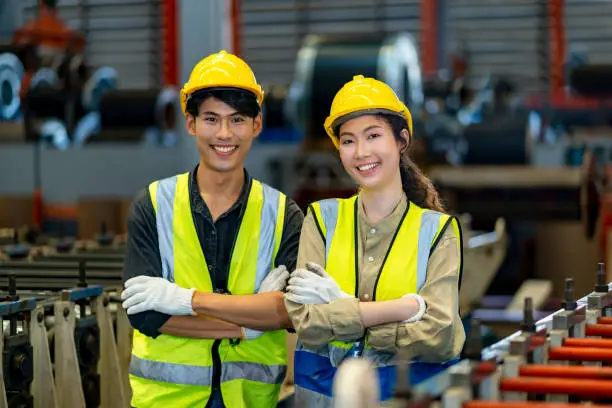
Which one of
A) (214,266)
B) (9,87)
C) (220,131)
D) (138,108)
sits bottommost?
(214,266)

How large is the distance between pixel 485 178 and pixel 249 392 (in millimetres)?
5878

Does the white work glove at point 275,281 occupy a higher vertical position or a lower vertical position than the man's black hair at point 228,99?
lower

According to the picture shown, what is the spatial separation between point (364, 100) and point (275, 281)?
1.80 ft

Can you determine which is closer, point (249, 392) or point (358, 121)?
point (358, 121)

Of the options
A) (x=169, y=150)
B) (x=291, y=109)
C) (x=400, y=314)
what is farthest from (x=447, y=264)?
(x=169, y=150)

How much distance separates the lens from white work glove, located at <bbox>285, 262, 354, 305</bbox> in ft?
8.14

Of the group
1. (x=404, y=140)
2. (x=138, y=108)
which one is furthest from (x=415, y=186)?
(x=138, y=108)

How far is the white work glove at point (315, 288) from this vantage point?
97.7 inches

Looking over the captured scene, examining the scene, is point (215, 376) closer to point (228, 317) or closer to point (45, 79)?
point (228, 317)

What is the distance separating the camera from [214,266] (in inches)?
112

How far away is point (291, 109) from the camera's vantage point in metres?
8.31

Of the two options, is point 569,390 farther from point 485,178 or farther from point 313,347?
point 485,178

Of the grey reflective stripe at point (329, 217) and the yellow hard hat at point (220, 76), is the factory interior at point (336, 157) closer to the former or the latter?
the grey reflective stripe at point (329, 217)

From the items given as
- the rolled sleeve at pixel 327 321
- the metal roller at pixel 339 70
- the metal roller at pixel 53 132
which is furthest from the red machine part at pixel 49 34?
the rolled sleeve at pixel 327 321
